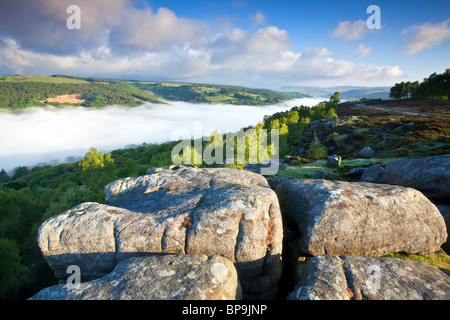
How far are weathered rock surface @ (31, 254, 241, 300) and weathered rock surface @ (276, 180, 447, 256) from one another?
5.47 metres

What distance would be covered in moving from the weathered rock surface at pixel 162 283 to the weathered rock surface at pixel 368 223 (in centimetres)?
547

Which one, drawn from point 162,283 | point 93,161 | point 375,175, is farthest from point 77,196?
point 375,175

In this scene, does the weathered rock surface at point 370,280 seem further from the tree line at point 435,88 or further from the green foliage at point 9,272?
the tree line at point 435,88

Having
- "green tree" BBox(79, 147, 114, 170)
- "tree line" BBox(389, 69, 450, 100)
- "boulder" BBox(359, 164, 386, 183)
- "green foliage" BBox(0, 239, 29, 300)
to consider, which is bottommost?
"green foliage" BBox(0, 239, 29, 300)

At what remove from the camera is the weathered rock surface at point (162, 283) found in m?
7.66

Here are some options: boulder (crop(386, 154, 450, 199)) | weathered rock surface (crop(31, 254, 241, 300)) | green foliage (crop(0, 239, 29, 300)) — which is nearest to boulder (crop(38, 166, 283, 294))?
weathered rock surface (crop(31, 254, 241, 300))

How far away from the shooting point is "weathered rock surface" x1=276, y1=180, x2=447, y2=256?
10.8m

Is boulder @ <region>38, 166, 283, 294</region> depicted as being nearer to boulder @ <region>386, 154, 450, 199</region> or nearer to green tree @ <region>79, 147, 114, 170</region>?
boulder @ <region>386, 154, 450, 199</region>

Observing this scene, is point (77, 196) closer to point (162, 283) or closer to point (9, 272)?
point (9, 272)

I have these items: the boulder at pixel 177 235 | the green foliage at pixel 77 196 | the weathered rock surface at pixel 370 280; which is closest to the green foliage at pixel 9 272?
the green foliage at pixel 77 196

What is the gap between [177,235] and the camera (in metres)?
10.0
